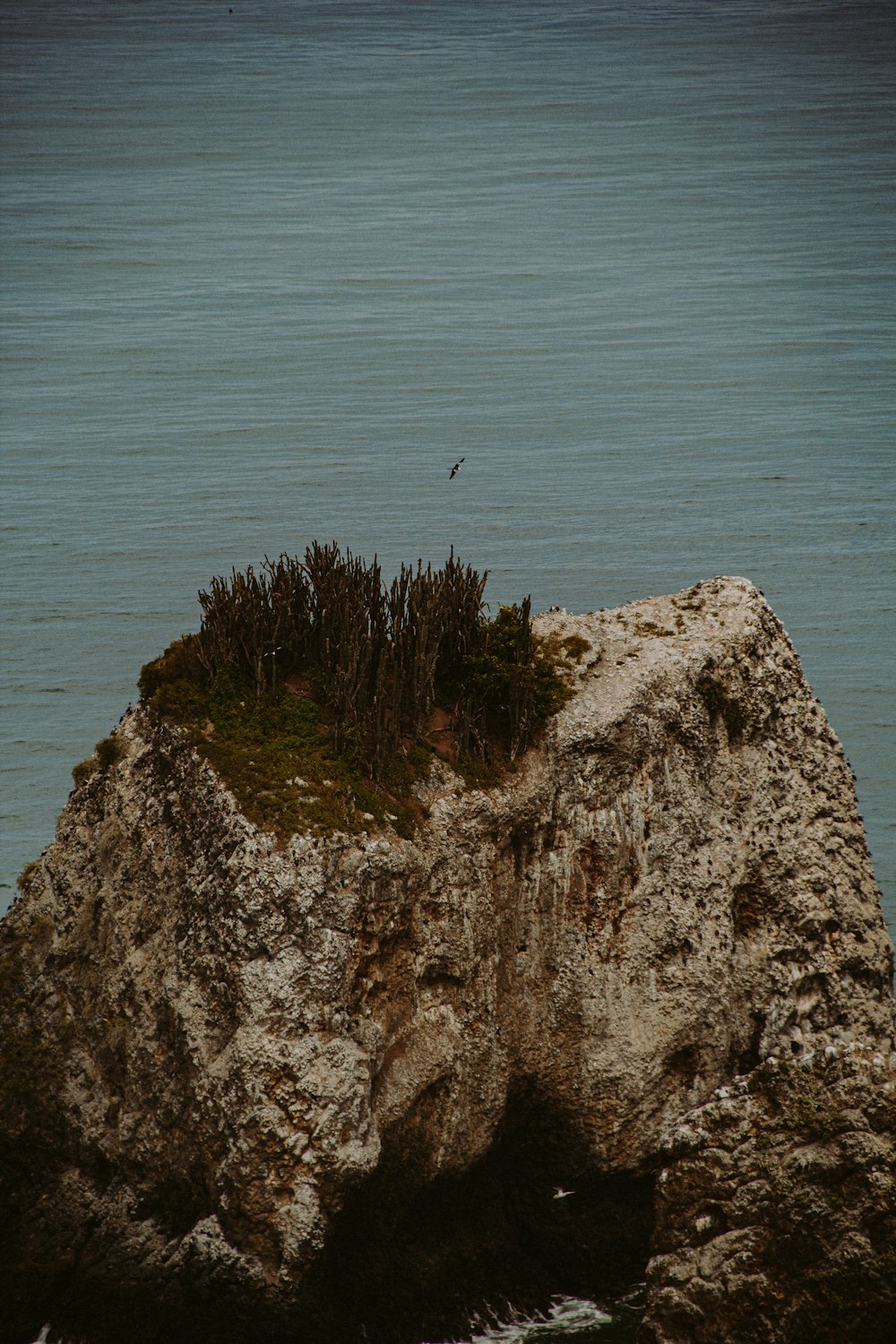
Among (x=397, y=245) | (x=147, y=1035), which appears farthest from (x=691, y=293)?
(x=147, y=1035)

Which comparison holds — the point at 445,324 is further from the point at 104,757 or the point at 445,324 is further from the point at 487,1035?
the point at 487,1035

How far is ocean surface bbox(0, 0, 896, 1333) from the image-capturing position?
50.5ft

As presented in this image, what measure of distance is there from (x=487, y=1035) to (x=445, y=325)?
1742cm

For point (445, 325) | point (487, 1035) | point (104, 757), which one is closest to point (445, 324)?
point (445, 325)

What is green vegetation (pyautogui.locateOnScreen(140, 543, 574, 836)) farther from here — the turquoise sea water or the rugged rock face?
the turquoise sea water

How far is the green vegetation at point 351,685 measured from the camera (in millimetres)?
7391

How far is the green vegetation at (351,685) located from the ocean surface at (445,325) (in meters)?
3.40

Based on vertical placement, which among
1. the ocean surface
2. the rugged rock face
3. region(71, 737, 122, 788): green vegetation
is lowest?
the rugged rock face

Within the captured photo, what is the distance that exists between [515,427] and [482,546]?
4.00m

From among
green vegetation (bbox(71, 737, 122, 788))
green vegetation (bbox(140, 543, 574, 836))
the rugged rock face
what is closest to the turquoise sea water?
the rugged rock face

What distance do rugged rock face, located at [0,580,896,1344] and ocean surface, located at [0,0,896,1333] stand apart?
7.87ft

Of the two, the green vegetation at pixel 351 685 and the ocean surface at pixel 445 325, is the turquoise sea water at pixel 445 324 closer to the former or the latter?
the ocean surface at pixel 445 325

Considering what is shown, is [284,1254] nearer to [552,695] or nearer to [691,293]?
[552,695]

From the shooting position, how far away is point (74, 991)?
7578 mm
